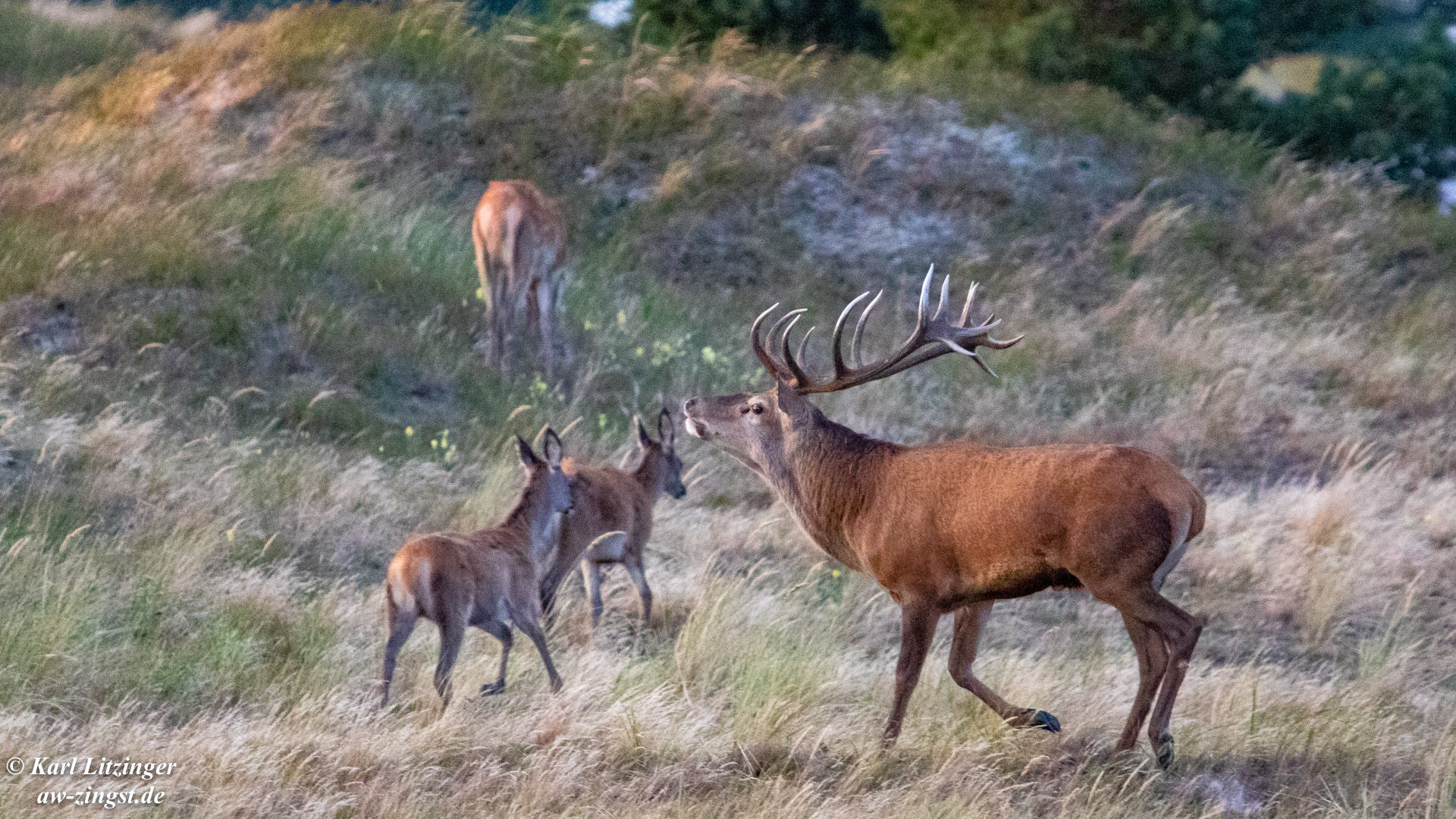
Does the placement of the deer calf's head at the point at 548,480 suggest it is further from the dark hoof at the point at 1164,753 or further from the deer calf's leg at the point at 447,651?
the dark hoof at the point at 1164,753

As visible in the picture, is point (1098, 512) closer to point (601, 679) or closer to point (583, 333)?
point (601, 679)

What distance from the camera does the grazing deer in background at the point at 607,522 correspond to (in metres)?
7.79

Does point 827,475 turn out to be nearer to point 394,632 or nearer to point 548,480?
point 548,480

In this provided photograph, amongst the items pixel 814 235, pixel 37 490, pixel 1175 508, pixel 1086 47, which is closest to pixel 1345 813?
pixel 1175 508

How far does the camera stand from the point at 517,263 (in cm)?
1214

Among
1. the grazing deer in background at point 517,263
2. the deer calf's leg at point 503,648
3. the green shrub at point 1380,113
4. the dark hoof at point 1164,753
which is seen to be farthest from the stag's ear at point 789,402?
the green shrub at point 1380,113

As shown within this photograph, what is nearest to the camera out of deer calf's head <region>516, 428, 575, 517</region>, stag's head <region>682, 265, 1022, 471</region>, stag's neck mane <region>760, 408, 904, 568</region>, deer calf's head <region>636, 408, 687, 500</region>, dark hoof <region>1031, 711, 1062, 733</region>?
dark hoof <region>1031, 711, 1062, 733</region>

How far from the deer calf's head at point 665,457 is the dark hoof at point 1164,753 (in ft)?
12.6

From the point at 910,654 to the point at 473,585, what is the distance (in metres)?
1.89

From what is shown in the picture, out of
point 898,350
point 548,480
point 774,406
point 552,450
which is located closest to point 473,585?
point 548,480

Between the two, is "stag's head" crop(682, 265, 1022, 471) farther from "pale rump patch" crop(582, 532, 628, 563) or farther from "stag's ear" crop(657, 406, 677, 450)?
"stag's ear" crop(657, 406, 677, 450)

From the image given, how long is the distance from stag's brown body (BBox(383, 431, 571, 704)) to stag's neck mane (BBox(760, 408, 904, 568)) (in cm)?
124

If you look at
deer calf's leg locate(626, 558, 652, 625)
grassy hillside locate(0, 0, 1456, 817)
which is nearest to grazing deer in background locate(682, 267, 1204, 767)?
grassy hillside locate(0, 0, 1456, 817)

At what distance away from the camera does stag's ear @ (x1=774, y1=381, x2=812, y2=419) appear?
6652 millimetres
